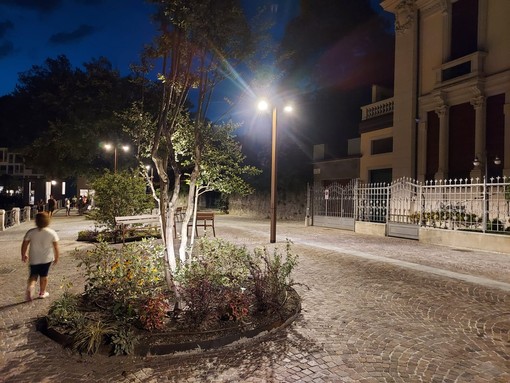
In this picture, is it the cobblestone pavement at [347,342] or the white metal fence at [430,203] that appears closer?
the cobblestone pavement at [347,342]

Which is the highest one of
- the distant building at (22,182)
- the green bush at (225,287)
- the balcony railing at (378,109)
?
the balcony railing at (378,109)

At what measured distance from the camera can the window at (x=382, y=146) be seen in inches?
857

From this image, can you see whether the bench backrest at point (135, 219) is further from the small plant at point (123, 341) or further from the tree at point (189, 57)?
the small plant at point (123, 341)

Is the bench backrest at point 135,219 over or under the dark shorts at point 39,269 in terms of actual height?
over

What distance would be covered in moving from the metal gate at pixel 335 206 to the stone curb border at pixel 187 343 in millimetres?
13626

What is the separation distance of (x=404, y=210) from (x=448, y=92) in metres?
6.23

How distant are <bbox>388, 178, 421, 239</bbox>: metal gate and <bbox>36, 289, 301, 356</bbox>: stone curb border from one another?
11117mm

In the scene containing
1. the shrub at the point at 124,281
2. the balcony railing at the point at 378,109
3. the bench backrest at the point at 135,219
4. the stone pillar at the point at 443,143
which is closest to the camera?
the shrub at the point at 124,281

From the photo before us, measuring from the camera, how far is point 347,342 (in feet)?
15.3

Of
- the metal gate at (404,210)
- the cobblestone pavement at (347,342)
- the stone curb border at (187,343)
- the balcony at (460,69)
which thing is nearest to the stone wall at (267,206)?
the metal gate at (404,210)

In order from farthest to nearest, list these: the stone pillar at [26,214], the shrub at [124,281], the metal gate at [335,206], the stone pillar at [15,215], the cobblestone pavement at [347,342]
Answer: the stone pillar at [26,214] → the stone pillar at [15,215] → the metal gate at [335,206] → the shrub at [124,281] → the cobblestone pavement at [347,342]

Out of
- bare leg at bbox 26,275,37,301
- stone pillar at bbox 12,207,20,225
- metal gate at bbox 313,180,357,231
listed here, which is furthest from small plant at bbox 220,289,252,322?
stone pillar at bbox 12,207,20,225

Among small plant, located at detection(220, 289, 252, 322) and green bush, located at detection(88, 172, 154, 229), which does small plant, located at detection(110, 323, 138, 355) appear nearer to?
small plant, located at detection(220, 289, 252, 322)

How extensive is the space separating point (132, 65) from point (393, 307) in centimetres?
603
